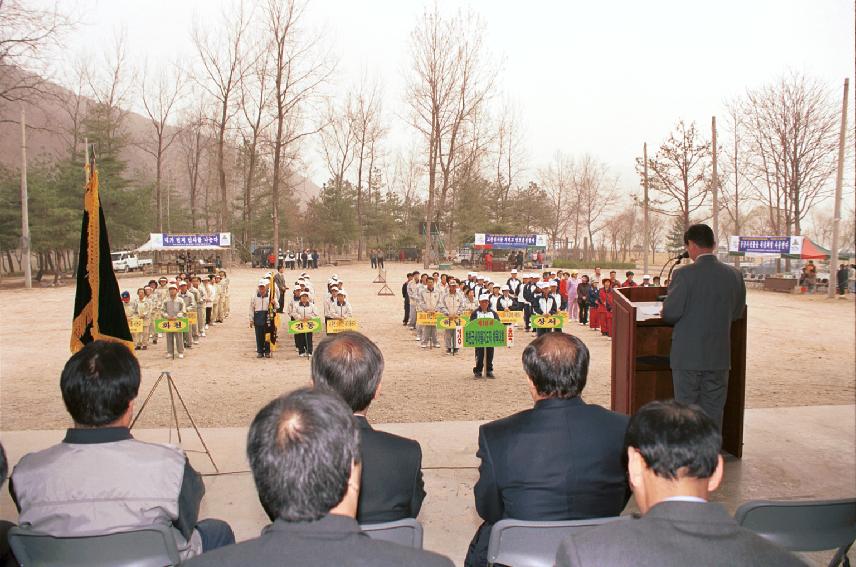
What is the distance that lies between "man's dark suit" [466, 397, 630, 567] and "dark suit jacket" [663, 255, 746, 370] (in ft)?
6.45

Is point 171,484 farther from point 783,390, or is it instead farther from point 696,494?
point 783,390

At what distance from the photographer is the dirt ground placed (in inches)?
283

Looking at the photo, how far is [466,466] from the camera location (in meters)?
4.51

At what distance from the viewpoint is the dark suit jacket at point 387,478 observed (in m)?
2.04

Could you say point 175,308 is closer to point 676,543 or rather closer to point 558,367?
point 558,367

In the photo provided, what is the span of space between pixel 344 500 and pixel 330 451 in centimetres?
11

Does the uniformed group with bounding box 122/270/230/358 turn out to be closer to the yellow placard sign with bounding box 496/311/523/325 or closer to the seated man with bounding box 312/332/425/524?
the yellow placard sign with bounding box 496/311/523/325

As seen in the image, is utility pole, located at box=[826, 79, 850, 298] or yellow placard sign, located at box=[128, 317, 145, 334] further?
utility pole, located at box=[826, 79, 850, 298]

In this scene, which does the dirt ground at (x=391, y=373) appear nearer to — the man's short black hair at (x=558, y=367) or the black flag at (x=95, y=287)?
the black flag at (x=95, y=287)

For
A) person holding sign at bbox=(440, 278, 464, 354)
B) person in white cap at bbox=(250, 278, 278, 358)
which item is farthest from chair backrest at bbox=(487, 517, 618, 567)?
person holding sign at bbox=(440, 278, 464, 354)

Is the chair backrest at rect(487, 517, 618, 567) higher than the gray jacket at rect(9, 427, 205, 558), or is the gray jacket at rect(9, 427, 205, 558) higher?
the gray jacket at rect(9, 427, 205, 558)

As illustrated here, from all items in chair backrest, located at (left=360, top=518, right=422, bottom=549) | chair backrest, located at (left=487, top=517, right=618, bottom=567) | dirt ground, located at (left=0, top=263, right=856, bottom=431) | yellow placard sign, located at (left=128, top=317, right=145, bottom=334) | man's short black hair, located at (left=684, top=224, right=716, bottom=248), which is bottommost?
dirt ground, located at (left=0, top=263, right=856, bottom=431)

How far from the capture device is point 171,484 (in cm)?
206

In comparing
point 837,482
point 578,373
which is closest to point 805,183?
point 837,482
